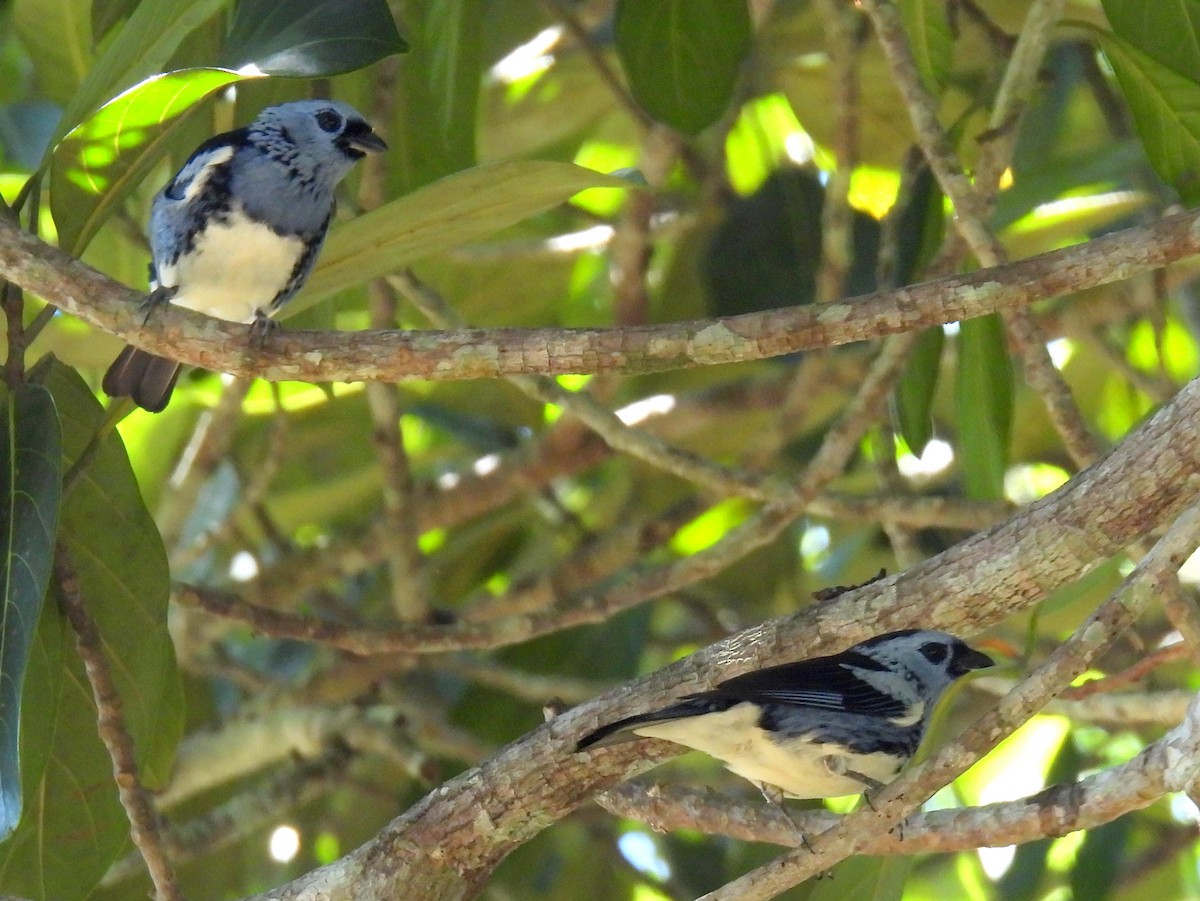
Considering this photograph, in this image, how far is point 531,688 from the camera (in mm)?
4500

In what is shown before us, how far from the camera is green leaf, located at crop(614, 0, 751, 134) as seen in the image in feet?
12.0

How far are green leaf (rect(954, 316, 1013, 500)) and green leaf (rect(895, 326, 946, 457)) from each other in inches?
6.0

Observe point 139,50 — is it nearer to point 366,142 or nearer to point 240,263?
point 240,263

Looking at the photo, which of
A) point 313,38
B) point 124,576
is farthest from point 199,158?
point 124,576

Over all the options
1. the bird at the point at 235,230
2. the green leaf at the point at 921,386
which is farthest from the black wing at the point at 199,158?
the green leaf at the point at 921,386

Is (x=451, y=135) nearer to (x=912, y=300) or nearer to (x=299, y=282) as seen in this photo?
(x=299, y=282)

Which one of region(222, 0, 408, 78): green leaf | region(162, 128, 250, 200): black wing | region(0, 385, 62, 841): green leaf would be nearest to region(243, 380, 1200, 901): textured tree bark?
region(0, 385, 62, 841): green leaf

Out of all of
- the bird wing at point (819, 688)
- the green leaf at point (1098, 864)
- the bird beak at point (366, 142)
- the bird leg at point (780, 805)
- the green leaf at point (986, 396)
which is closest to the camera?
the bird leg at point (780, 805)

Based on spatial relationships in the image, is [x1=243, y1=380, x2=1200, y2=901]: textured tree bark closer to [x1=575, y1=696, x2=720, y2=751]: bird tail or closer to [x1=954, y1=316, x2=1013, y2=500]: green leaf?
[x1=575, y1=696, x2=720, y2=751]: bird tail

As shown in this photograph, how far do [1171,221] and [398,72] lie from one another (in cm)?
248

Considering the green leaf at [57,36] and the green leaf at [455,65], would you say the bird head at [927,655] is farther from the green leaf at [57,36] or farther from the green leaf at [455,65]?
the green leaf at [57,36]

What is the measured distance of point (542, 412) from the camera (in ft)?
18.4

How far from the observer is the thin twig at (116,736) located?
2.70m

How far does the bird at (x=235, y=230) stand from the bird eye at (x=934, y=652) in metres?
1.74
